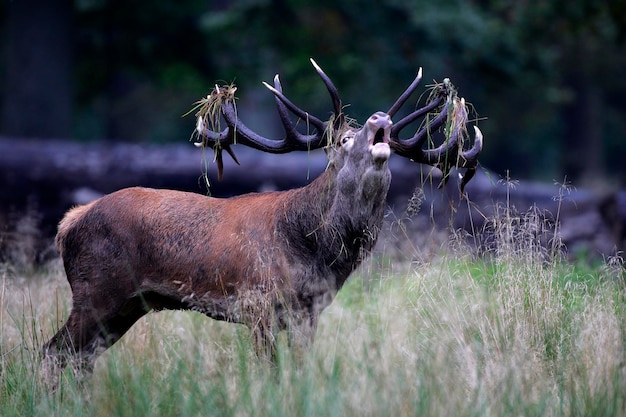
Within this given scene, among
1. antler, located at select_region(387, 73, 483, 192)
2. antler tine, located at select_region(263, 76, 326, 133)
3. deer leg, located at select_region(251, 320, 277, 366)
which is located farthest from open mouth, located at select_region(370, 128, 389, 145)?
deer leg, located at select_region(251, 320, 277, 366)

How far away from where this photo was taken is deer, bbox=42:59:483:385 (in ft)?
17.7

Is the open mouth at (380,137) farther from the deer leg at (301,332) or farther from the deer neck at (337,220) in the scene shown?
the deer leg at (301,332)

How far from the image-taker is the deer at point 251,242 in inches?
213

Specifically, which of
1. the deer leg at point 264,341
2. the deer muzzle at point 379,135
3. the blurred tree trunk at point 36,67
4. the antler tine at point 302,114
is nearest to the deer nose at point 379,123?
the deer muzzle at point 379,135

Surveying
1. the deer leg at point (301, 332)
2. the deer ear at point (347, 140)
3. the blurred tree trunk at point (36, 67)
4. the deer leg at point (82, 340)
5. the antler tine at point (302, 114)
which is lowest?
the deer leg at point (82, 340)

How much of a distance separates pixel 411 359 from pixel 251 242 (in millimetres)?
1310

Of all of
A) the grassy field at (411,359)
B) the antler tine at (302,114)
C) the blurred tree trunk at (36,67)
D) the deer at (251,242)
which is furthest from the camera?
the blurred tree trunk at (36,67)

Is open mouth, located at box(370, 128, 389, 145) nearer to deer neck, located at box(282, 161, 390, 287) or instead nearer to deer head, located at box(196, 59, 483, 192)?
deer head, located at box(196, 59, 483, 192)

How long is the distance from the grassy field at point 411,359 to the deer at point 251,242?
261 mm

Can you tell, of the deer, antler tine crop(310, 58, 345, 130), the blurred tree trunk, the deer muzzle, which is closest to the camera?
the deer muzzle

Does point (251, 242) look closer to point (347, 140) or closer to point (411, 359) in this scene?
point (347, 140)

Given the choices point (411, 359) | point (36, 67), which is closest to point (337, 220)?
point (411, 359)

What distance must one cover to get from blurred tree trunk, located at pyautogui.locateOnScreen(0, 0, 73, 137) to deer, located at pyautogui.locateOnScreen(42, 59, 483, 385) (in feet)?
38.8

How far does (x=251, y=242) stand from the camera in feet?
18.5
